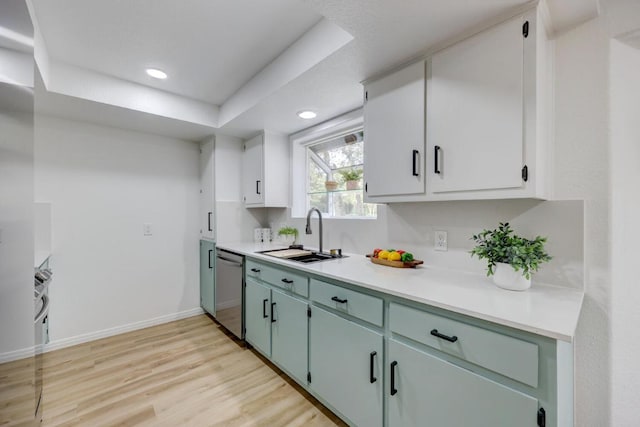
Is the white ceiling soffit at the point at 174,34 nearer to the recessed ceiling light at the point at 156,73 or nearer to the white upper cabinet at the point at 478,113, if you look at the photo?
the recessed ceiling light at the point at 156,73

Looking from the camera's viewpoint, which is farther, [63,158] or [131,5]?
[63,158]

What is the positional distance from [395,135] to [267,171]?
1.63 metres

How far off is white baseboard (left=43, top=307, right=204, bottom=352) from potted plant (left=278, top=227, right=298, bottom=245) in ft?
4.90

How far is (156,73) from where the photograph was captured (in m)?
2.18

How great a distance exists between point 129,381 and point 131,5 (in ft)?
8.17

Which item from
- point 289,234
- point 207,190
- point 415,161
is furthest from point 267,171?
point 415,161

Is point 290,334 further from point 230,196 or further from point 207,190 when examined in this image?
point 207,190

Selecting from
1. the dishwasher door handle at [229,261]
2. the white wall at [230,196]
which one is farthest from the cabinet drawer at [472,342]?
the white wall at [230,196]

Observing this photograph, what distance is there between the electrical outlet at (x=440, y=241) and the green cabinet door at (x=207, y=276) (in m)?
2.31

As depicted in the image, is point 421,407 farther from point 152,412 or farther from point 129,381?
point 129,381

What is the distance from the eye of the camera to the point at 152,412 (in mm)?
1745

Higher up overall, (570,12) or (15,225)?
(570,12)

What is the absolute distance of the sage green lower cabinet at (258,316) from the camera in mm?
2168

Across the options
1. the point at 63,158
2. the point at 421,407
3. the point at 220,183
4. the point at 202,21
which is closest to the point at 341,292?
the point at 421,407
